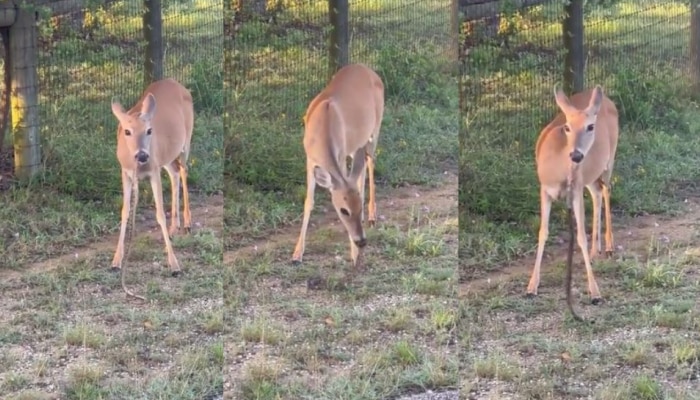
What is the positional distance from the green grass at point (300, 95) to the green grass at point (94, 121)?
20 cm

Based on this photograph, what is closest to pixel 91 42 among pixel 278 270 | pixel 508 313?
pixel 278 270

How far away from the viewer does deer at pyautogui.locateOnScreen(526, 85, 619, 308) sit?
5020mm

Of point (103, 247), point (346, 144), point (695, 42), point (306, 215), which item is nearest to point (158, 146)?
point (103, 247)

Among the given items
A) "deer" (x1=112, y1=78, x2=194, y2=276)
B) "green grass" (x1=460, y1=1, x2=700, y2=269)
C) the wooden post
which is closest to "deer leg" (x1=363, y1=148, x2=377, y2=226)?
"green grass" (x1=460, y1=1, x2=700, y2=269)

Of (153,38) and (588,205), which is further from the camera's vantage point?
(153,38)

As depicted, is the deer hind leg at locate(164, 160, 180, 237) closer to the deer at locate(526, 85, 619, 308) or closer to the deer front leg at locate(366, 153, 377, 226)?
the deer front leg at locate(366, 153, 377, 226)

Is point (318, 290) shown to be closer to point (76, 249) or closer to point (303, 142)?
point (303, 142)

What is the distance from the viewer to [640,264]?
16.7 ft

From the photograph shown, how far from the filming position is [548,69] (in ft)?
16.8

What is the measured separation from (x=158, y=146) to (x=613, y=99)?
202cm

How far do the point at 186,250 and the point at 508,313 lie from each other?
1.49 metres

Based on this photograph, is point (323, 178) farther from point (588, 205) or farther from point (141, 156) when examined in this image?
point (588, 205)

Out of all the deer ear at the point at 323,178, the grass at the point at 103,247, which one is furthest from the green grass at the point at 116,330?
the deer ear at the point at 323,178

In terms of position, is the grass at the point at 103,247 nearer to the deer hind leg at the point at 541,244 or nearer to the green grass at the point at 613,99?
the green grass at the point at 613,99
